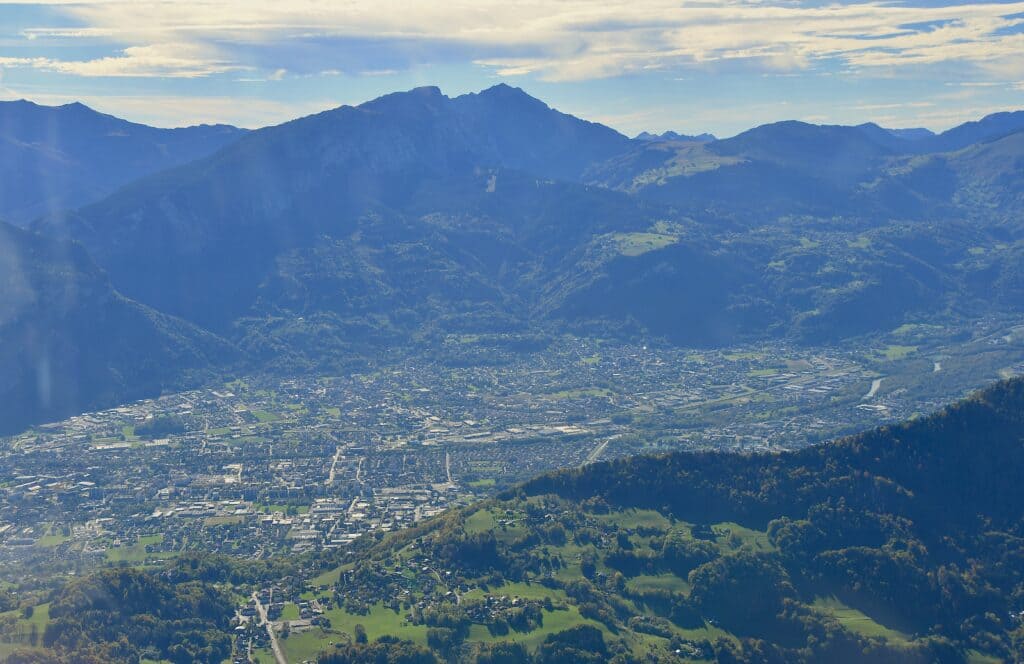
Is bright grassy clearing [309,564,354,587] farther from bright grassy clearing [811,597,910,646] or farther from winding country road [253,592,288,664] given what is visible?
bright grassy clearing [811,597,910,646]

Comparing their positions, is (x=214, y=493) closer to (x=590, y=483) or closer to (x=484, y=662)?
(x=590, y=483)

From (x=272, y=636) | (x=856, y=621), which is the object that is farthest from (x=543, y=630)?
(x=856, y=621)

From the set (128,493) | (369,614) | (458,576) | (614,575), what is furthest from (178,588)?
(128,493)

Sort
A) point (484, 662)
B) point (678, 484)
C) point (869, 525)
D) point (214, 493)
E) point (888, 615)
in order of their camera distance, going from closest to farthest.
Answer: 1. point (484, 662)
2. point (888, 615)
3. point (869, 525)
4. point (678, 484)
5. point (214, 493)

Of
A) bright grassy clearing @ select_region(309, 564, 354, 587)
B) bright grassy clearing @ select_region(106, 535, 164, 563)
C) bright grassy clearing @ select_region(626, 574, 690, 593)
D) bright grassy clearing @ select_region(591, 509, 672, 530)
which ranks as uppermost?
bright grassy clearing @ select_region(591, 509, 672, 530)

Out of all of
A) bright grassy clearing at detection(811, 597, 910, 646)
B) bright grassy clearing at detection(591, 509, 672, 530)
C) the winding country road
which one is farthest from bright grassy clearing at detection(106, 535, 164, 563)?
bright grassy clearing at detection(811, 597, 910, 646)

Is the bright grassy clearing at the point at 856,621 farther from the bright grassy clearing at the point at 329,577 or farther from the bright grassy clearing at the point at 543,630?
the bright grassy clearing at the point at 329,577

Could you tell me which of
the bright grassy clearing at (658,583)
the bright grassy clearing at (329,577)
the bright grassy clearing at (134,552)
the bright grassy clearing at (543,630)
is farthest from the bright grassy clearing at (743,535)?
the bright grassy clearing at (134,552)

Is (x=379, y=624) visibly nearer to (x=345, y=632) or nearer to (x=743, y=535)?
(x=345, y=632)
